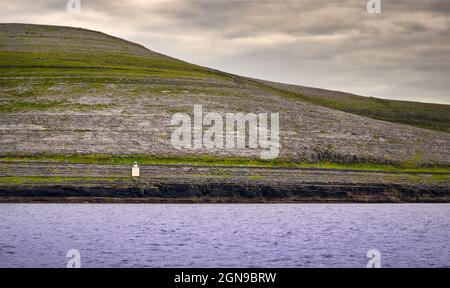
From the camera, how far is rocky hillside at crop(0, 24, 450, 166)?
331ft

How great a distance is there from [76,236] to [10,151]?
44250 mm

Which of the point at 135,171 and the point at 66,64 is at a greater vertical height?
the point at 66,64

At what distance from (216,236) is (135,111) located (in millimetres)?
57862

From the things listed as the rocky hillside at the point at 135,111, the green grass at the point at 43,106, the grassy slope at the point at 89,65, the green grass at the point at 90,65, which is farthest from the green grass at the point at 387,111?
the green grass at the point at 43,106

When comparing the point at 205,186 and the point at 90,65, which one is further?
the point at 90,65

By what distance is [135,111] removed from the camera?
11169 cm

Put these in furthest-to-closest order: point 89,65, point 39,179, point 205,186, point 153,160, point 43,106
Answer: point 89,65
point 43,106
point 153,160
point 205,186
point 39,179

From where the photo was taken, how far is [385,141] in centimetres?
11831

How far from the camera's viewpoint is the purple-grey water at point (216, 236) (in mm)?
44906

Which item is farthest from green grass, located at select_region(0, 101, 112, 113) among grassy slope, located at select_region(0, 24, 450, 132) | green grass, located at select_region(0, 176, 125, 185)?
green grass, located at select_region(0, 176, 125, 185)

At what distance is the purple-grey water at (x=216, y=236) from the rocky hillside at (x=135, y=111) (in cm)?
1904

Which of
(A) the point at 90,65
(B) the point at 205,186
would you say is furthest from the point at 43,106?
(B) the point at 205,186

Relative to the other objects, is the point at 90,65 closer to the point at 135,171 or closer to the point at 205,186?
the point at 135,171
